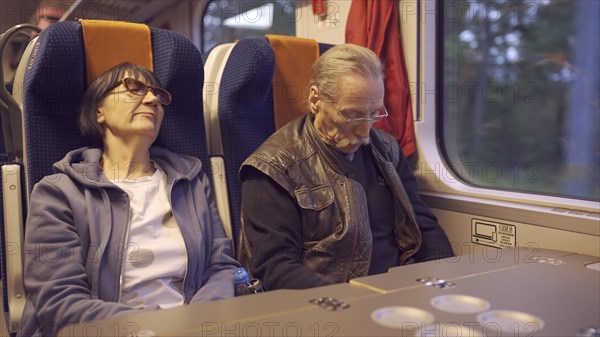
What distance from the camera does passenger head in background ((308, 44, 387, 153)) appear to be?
1.95 metres

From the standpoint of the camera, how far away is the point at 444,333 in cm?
94

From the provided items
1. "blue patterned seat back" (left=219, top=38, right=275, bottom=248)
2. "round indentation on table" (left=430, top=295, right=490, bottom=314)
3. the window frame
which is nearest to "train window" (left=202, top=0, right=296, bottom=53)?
the window frame

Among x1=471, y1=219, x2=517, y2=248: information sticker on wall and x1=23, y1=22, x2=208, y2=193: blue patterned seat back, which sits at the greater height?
x1=23, y1=22, x2=208, y2=193: blue patterned seat back

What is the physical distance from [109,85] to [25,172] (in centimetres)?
39

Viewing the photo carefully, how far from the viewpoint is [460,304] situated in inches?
44.0

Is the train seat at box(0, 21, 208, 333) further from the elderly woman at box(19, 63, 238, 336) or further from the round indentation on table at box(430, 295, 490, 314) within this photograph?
the round indentation on table at box(430, 295, 490, 314)

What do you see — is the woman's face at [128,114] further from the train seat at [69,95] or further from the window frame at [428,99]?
the window frame at [428,99]

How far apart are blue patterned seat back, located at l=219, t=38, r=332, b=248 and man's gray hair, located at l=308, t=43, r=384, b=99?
24cm

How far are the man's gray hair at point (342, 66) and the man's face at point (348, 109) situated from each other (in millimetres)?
11

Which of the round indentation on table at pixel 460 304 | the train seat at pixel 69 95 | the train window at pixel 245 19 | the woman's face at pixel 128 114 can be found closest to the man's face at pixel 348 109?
the train seat at pixel 69 95

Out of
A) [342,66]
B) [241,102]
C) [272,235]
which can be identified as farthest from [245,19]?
[272,235]

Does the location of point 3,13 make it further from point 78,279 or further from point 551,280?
point 551,280

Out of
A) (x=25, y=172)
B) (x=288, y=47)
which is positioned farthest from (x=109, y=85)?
(x=288, y=47)

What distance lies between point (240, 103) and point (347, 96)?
0.46m
